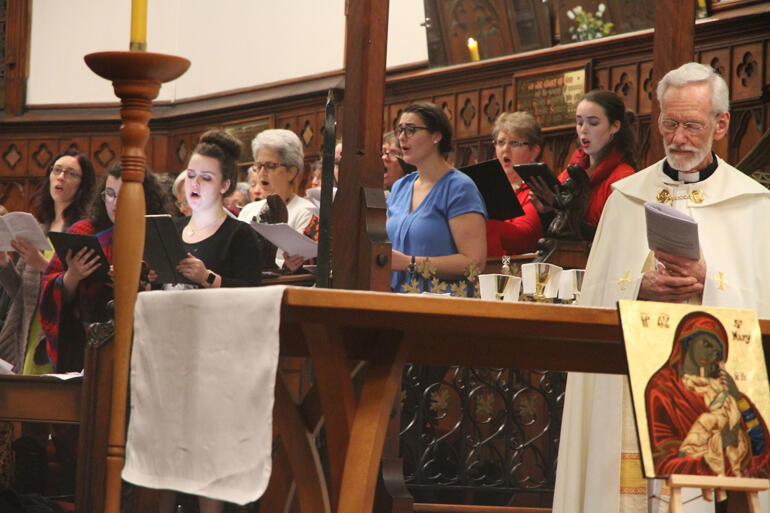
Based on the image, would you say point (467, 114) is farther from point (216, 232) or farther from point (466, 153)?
point (216, 232)

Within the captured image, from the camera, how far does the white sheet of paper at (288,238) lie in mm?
5391

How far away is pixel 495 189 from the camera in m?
5.88

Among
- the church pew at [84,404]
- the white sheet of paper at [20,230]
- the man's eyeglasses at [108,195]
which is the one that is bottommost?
the church pew at [84,404]

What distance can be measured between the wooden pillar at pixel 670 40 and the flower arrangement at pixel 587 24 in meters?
3.88

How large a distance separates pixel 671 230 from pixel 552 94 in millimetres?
6279

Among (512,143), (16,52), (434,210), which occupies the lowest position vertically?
(434,210)


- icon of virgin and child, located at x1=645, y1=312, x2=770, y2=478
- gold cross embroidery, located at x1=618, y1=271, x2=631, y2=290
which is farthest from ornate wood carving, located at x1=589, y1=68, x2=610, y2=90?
icon of virgin and child, located at x1=645, y1=312, x2=770, y2=478

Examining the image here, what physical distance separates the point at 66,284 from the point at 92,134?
8.45 m

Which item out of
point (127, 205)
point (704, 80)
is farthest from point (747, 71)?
point (127, 205)

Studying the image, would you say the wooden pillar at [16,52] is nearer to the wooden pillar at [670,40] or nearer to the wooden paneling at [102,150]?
the wooden paneling at [102,150]

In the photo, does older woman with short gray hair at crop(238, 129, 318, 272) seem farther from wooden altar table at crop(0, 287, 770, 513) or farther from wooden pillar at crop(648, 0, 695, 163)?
wooden altar table at crop(0, 287, 770, 513)

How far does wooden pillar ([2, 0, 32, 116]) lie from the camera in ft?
46.1

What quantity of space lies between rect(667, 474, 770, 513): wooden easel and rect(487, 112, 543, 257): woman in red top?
12.6 ft

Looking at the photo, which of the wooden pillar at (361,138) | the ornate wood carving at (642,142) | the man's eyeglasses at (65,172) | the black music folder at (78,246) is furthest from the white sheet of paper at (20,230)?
the ornate wood carving at (642,142)
